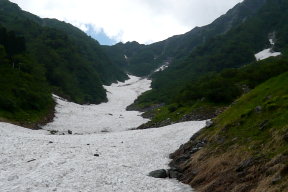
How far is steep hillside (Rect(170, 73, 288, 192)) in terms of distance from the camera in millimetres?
19609

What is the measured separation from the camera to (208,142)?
3262 centimetres

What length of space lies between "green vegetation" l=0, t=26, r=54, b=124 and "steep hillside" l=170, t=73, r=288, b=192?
3606cm

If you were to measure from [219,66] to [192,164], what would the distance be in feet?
493

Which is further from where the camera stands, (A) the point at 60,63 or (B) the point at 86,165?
(A) the point at 60,63

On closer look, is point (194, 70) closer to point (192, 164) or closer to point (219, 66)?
point (219, 66)

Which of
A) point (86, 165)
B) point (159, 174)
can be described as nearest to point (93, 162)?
point (86, 165)

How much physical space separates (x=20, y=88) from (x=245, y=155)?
190 feet

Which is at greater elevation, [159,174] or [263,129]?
[263,129]

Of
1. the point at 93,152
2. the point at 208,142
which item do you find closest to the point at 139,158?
the point at 93,152

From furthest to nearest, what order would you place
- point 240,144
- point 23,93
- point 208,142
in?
point 23,93
point 208,142
point 240,144

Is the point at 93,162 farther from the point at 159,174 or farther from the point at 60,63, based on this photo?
the point at 60,63

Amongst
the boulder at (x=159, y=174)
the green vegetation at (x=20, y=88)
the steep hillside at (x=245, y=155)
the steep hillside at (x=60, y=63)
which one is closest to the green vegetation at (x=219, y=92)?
the green vegetation at (x=20, y=88)

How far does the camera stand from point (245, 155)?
23.5m

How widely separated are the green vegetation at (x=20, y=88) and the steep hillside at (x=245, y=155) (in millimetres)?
36057
